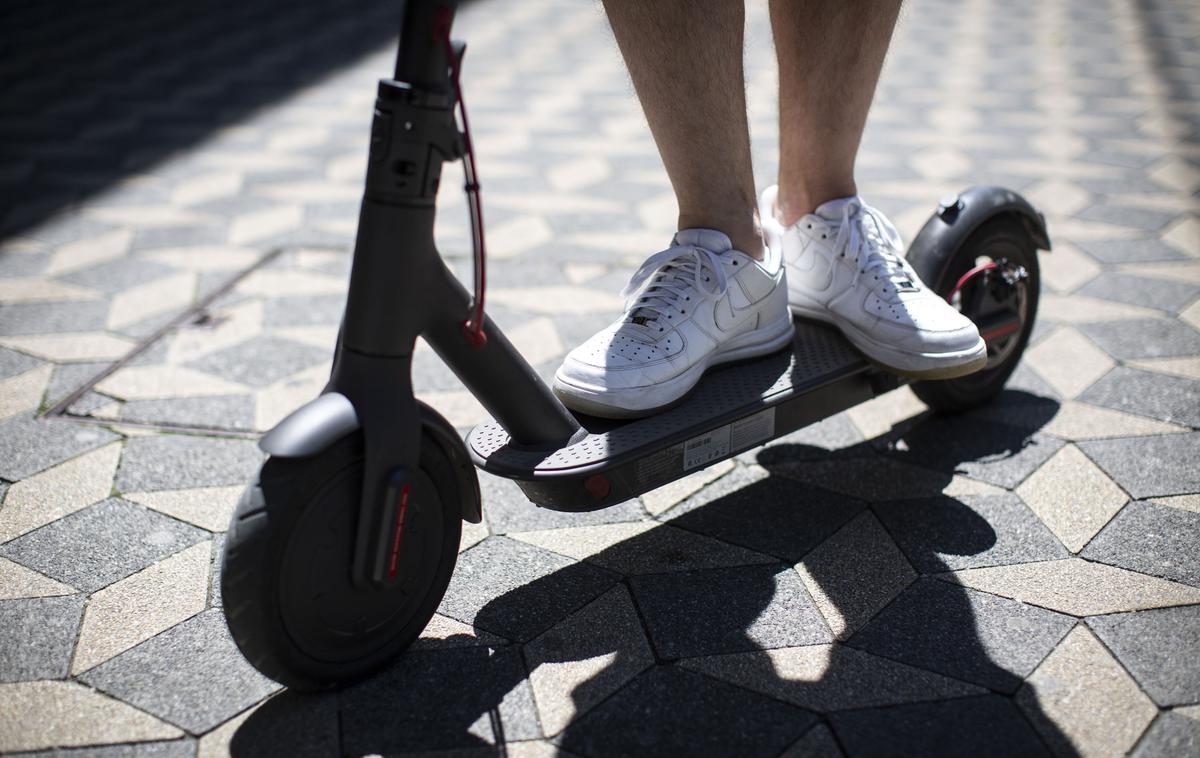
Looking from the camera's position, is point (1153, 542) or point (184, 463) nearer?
point (1153, 542)

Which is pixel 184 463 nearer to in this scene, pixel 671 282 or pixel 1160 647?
pixel 671 282

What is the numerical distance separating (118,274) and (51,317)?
0.30 metres

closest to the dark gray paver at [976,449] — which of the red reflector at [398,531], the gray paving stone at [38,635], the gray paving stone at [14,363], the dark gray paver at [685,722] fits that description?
the dark gray paver at [685,722]

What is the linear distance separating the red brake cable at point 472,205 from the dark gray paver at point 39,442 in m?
0.98

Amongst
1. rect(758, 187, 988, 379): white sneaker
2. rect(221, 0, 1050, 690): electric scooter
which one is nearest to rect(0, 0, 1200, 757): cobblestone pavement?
rect(221, 0, 1050, 690): electric scooter

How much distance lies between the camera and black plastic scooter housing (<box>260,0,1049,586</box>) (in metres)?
1.25

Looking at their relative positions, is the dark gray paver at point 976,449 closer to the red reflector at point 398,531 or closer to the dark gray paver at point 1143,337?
the dark gray paver at point 1143,337

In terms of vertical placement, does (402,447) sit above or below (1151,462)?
above

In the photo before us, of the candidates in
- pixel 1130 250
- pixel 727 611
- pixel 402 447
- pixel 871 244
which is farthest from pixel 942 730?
pixel 1130 250

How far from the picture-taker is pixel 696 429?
5.13 feet

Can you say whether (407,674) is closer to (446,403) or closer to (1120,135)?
(446,403)

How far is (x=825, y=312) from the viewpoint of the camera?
186cm

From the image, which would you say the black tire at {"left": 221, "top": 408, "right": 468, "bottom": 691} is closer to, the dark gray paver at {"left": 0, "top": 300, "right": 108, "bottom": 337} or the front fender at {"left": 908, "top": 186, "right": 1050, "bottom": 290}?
the front fender at {"left": 908, "top": 186, "right": 1050, "bottom": 290}

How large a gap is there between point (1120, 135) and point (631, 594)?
3426 millimetres
